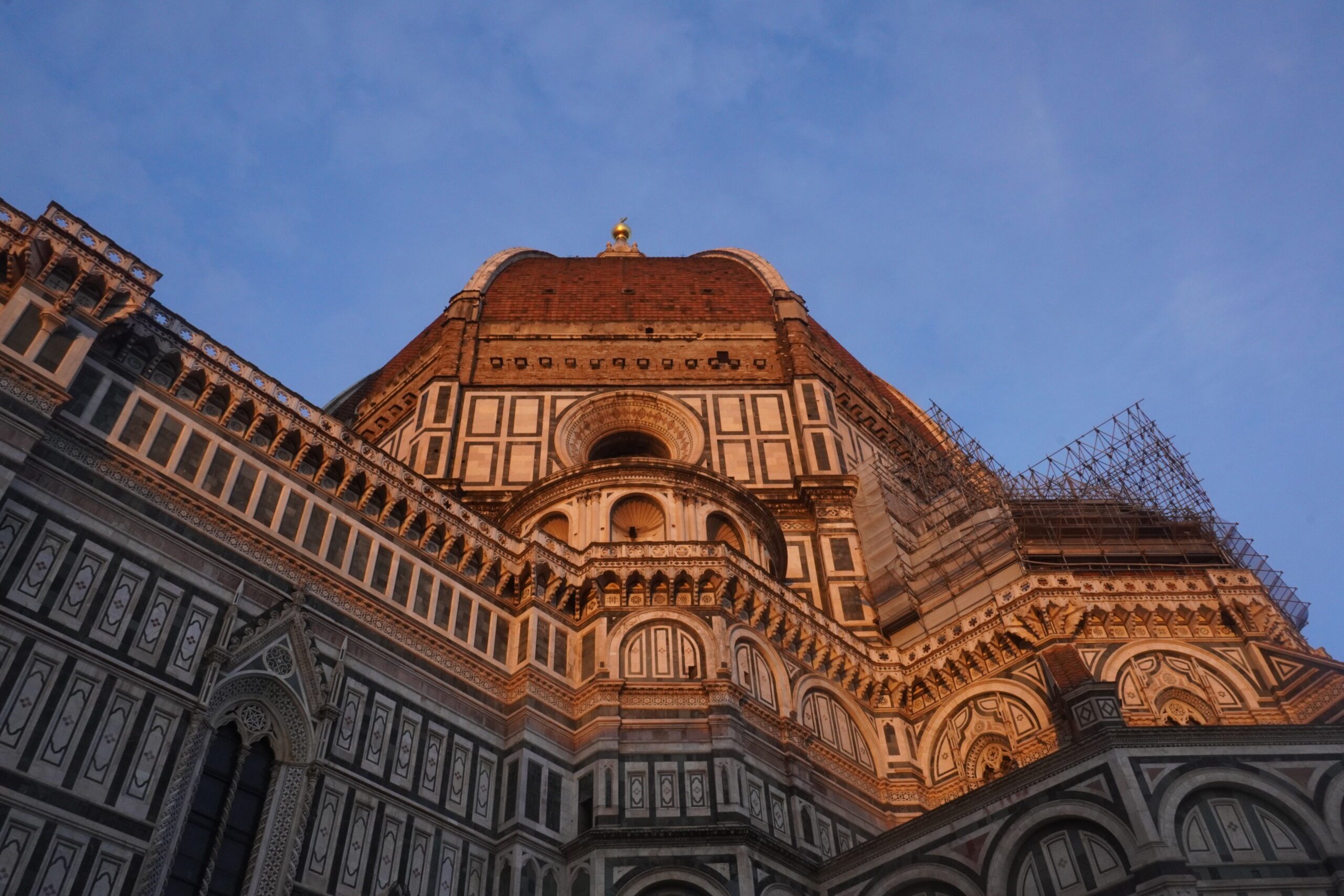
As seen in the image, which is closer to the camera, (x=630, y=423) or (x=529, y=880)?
(x=529, y=880)

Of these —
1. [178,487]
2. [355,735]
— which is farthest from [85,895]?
[178,487]

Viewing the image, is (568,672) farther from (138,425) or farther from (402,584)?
(138,425)

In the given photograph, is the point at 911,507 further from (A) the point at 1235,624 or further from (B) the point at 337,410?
(B) the point at 337,410

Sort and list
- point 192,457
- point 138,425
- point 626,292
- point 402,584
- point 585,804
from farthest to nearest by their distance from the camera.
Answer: point 626,292
point 402,584
point 585,804
point 192,457
point 138,425

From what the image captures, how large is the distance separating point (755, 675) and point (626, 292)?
20910 mm

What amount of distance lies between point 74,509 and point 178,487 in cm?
175

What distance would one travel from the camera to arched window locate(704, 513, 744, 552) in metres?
25.4

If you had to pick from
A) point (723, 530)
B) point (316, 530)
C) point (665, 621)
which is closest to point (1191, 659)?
point (723, 530)

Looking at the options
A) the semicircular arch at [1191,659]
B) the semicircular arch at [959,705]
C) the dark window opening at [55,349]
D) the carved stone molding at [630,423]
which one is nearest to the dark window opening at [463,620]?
the dark window opening at [55,349]

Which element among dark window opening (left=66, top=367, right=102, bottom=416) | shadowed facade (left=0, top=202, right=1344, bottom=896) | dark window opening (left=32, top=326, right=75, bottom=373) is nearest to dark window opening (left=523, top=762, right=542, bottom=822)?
shadowed facade (left=0, top=202, right=1344, bottom=896)

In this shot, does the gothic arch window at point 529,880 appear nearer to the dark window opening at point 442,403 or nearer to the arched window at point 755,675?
the arched window at point 755,675

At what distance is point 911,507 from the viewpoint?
33.1 meters

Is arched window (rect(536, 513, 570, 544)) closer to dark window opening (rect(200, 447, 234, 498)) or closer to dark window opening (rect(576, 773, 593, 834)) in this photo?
dark window opening (rect(576, 773, 593, 834))

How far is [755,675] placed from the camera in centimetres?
2188
